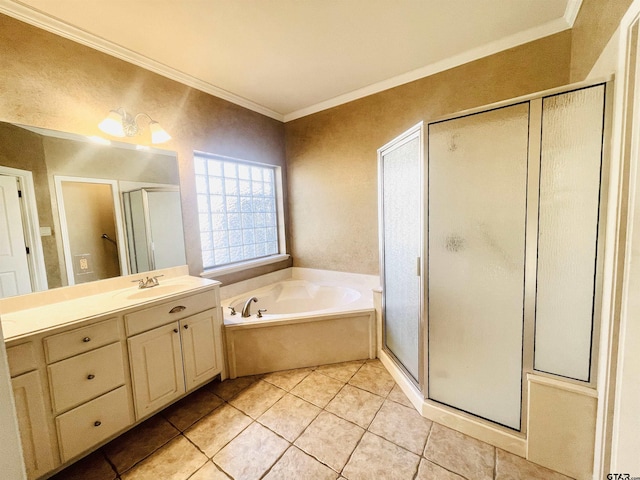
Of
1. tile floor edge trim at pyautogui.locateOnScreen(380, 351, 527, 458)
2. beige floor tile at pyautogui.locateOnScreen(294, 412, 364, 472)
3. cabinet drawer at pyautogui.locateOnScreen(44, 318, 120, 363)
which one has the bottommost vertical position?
beige floor tile at pyautogui.locateOnScreen(294, 412, 364, 472)

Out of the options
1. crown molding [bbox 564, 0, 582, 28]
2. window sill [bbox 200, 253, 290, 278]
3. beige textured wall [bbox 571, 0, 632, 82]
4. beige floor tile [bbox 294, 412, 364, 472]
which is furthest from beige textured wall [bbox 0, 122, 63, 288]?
crown molding [bbox 564, 0, 582, 28]

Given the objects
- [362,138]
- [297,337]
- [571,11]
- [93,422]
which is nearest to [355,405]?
[297,337]

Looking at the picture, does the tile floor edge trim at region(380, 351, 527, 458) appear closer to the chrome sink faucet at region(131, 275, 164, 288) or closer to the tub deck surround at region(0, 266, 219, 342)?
the tub deck surround at region(0, 266, 219, 342)

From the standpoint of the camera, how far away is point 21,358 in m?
1.12

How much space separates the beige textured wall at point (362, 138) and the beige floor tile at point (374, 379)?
3.15ft

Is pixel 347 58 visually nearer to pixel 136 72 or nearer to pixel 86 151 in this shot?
pixel 136 72

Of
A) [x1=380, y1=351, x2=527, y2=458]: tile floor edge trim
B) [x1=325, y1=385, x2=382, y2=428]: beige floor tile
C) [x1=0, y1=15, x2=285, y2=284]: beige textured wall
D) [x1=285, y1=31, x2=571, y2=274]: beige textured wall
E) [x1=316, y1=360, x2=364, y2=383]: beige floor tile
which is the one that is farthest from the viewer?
[x1=316, y1=360, x2=364, y2=383]: beige floor tile

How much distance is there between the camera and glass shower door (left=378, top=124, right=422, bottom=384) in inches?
64.8

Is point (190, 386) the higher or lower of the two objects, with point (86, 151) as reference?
lower

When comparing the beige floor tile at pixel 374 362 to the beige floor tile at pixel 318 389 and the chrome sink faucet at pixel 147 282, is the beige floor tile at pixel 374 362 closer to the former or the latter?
the beige floor tile at pixel 318 389

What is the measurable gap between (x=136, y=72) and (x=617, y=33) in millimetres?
2830

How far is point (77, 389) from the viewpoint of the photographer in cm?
128

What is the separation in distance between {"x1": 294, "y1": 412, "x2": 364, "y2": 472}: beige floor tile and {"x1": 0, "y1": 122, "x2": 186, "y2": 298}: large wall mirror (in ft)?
5.46

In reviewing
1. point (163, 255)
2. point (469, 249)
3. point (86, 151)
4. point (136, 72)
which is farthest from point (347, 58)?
point (163, 255)
